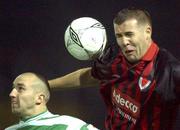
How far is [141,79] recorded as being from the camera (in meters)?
2.13

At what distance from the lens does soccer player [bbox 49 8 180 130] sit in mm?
2055

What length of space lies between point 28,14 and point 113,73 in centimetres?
110

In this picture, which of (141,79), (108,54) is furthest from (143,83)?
(108,54)

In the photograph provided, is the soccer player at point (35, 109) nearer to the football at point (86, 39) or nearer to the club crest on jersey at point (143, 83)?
the football at point (86, 39)

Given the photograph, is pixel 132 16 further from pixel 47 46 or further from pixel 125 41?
pixel 47 46

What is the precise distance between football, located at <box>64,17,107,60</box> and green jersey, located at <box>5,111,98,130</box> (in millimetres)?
339

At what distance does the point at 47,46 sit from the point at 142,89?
1159 mm

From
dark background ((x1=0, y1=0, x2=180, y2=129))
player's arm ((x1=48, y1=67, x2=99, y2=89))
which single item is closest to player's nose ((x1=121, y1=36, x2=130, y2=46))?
player's arm ((x1=48, y1=67, x2=99, y2=89))

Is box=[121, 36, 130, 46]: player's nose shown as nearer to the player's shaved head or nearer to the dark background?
the player's shaved head

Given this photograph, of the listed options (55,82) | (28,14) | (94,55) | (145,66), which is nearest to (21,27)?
(28,14)

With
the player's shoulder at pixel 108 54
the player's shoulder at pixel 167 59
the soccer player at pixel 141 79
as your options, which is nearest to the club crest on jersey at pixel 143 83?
the soccer player at pixel 141 79

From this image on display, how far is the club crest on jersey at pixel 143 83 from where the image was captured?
2.10m

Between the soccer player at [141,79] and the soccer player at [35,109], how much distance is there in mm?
325

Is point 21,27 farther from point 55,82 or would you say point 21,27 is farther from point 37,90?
point 37,90
